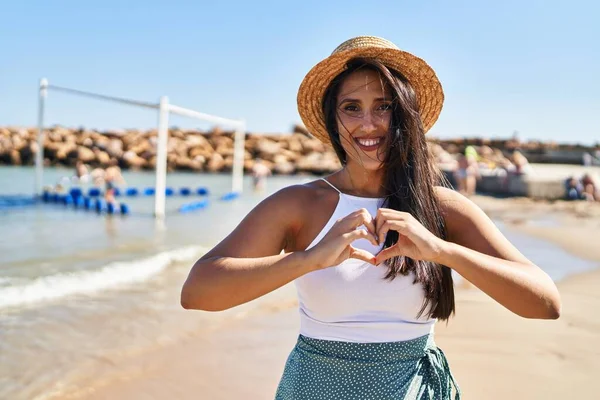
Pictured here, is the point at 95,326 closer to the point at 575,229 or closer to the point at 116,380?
the point at 116,380

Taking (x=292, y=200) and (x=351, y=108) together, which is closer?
(x=292, y=200)

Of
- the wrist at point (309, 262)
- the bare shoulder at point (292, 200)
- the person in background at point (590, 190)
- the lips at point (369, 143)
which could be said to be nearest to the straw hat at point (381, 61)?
the lips at point (369, 143)

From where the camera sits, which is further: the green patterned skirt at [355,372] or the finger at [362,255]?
the green patterned skirt at [355,372]

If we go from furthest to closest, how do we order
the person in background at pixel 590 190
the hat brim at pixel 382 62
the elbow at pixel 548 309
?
the person in background at pixel 590 190 < the hat brim at pixel 382 62 < the elbow at pixel 548 309

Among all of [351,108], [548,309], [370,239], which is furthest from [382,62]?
[548,309]

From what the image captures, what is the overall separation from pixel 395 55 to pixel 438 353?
2.99 ft

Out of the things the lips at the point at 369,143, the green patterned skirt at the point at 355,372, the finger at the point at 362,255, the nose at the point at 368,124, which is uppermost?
the nose at the point at 368,124

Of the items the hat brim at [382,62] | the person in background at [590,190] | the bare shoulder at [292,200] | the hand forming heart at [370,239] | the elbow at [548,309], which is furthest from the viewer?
the person in background at [590,190]

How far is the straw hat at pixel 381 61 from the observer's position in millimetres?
1802

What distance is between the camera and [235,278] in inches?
61.9

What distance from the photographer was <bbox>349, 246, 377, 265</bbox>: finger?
1506mm

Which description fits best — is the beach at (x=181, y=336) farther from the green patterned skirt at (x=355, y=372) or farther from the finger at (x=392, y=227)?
the finger at (x=392, y=227)

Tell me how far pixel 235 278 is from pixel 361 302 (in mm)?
347

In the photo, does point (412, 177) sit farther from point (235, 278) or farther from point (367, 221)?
point (235, 278)
